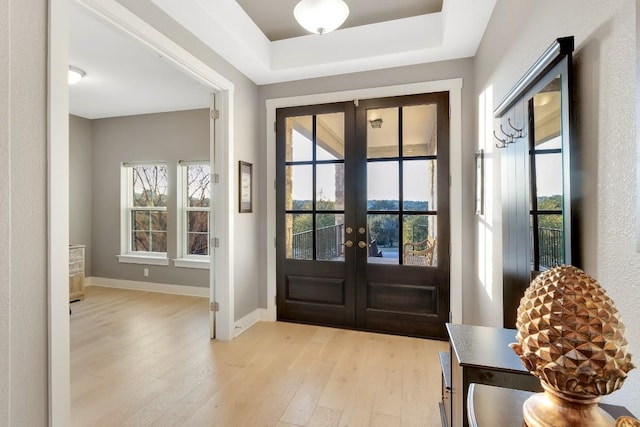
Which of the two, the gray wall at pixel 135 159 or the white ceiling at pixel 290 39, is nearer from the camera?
the white ceiling at pixel 290 39

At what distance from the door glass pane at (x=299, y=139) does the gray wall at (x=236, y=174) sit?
14.7 inches

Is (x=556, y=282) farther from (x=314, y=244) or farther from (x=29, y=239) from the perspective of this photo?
(x=314, y=244)

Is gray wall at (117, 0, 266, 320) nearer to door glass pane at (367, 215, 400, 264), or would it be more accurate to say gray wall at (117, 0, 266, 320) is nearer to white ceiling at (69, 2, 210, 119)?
white ceiling at (69, 2, 210, 119)

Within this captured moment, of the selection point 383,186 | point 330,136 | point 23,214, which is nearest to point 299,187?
point 330,136

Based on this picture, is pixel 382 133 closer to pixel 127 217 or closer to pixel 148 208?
pixel 148 208

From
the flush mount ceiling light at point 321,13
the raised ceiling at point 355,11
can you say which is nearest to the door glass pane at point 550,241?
the flush mount ceiling light at point 321,13

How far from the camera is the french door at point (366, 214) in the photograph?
118 inches

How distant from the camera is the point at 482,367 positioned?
3.43ft

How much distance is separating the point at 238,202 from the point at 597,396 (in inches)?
115

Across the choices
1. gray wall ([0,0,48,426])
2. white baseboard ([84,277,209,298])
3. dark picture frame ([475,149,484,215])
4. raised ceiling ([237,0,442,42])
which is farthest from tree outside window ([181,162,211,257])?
dark picture frame ([475,149,484,215])

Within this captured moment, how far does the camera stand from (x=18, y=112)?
4.46ft

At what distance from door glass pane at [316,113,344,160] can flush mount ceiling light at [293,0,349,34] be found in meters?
1.15

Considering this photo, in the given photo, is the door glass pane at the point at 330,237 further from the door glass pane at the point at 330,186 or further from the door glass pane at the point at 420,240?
the door glass pane at the point at 420,240

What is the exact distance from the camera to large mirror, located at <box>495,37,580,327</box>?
1.10m
